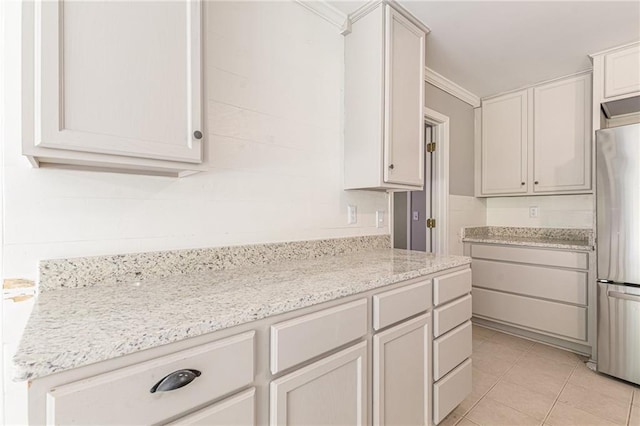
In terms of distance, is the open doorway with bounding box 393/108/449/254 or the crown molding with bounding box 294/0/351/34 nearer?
the crown molding with bounding box 294/0/351/34

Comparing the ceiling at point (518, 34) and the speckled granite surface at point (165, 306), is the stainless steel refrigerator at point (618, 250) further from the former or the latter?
the speckled granite surface at point (165, 306)

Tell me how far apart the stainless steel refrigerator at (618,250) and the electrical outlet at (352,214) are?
1763 millimetres

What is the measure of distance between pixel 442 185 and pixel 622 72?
59.5 inches

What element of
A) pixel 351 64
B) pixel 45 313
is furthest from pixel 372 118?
pixel 45 313

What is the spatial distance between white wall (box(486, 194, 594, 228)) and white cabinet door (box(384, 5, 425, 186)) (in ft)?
6.66

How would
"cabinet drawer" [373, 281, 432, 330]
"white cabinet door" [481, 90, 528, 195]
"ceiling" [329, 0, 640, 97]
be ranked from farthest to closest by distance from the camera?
"white cabinet door" [481, 90, 528, 195]
"ceiling" [329, 0, 640, 97]
"cabinet drawer" [373, 281, 432, 330]

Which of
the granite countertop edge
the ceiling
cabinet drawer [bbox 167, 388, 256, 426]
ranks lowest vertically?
cabinet drawer [bbox 167, 388, 256, 426]

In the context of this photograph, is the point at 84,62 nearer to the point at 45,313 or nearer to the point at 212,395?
the point at 45,313

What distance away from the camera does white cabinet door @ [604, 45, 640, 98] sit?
7.41 feet

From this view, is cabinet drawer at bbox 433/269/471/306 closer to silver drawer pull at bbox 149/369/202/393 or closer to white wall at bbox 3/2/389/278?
white wall at bbox 3/2/389/278

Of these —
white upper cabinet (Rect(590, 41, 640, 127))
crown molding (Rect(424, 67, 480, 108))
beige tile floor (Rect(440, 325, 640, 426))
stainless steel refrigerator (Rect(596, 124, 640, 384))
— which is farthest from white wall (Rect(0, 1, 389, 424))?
white upper cabinet (Rect(590, 41, 640, 127))

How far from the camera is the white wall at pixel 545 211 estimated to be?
9.75ft

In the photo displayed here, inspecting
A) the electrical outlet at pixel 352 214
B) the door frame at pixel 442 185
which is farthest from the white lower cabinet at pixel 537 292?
the electrical outlet at pixel 352 214

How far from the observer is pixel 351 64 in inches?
78.1
